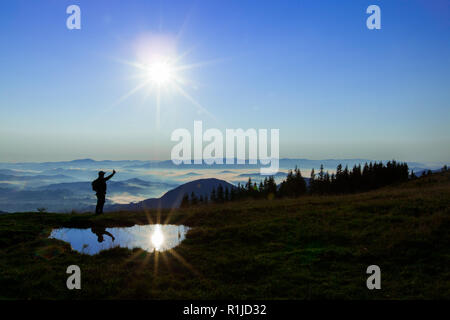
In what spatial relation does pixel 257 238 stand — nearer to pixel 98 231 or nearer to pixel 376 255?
pixel 376 255

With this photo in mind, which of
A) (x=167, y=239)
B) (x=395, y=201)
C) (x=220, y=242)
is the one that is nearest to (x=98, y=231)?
(x=167, y=239)

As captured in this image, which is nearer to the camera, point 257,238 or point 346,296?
point 346,296

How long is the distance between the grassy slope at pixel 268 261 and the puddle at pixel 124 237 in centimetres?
69

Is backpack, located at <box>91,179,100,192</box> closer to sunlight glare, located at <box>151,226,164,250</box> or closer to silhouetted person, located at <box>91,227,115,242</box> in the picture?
silhouetted person, located at <box>91,227,115,242</box>

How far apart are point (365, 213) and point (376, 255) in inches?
245

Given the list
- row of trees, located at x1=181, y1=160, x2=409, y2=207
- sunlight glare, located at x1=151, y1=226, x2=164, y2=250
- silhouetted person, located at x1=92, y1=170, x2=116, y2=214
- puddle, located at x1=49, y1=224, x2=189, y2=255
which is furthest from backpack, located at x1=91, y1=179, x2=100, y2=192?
row of trees, located at x1=181, y1=160, x2=409, y2=207

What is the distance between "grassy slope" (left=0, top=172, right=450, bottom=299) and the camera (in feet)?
25.3

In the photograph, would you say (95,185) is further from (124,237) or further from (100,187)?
(124,237)

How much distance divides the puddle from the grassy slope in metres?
0.69

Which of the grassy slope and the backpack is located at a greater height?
the backpack

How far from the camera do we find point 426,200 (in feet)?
54.1

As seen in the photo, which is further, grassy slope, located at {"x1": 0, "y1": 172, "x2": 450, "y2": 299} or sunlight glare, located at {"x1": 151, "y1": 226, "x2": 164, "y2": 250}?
sunlight glare, located at {"x1": 151, "y1": 226, "x2": 164, "y2": 250}

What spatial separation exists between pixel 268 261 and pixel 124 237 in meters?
7.84

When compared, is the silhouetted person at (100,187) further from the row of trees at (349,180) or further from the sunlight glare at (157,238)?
the row of trees at (349,180)
